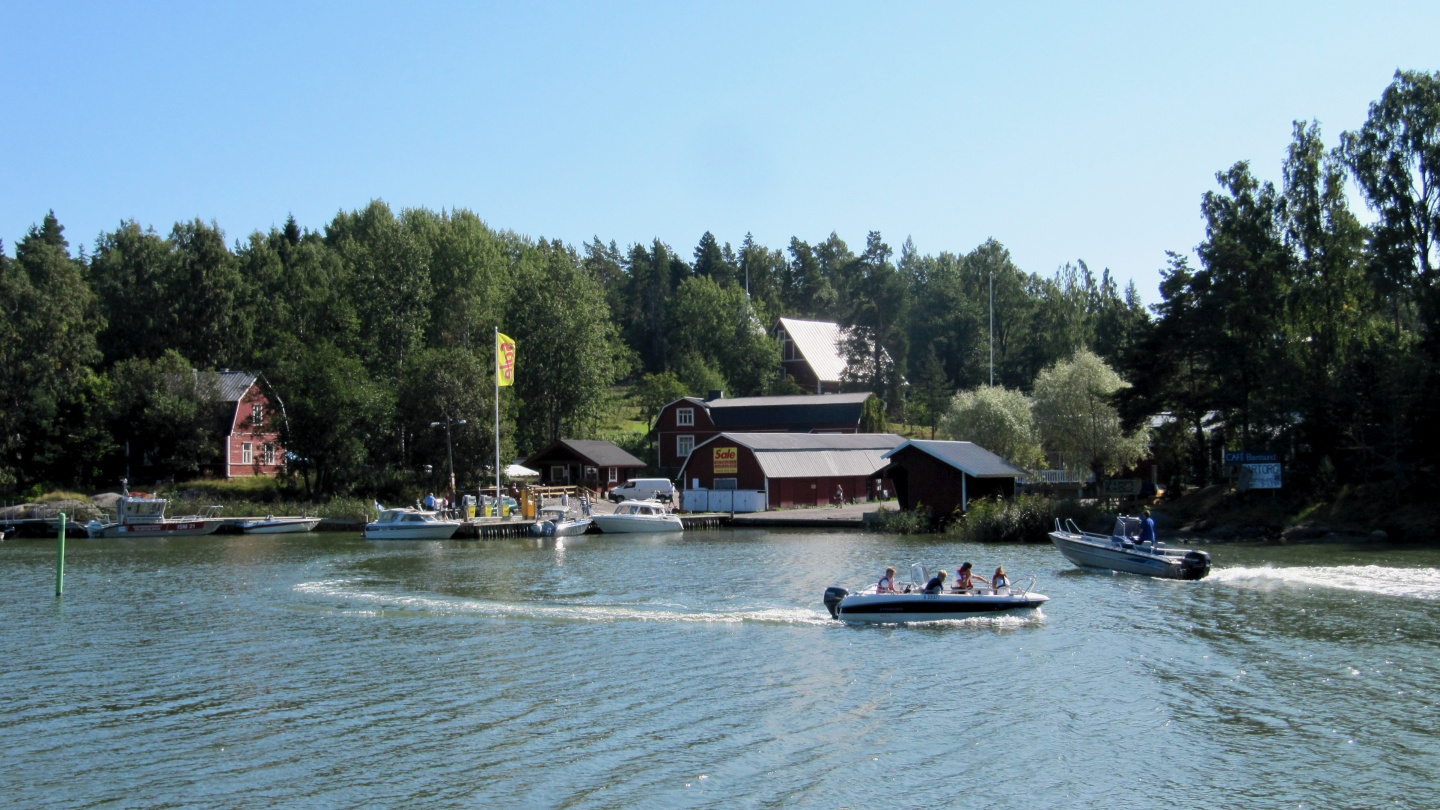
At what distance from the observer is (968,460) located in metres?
54.3

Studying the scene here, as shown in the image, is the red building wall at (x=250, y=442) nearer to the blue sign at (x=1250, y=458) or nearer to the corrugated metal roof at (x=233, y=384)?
the corrugated metal roof at (x=233, y=384)

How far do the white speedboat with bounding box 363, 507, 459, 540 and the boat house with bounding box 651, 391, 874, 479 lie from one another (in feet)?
97.8

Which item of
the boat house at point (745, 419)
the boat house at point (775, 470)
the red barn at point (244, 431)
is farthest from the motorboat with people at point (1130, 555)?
the red barn at point (244, 431)

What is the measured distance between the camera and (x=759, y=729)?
17297mm

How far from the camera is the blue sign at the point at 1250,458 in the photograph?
166 feet

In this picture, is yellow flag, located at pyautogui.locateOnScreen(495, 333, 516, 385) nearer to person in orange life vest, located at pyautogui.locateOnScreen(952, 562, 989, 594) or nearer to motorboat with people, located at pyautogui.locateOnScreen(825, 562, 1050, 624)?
motorboat with people, located at pyautogui.locateOnScreen(825, 562, 1050, 624)

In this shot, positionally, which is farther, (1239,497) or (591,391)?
(591,391)

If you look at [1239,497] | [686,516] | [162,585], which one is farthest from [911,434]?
[162,585]

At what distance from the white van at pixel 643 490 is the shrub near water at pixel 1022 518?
83.4 feet

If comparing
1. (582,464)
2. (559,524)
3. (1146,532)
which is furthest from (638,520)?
(1146,532)

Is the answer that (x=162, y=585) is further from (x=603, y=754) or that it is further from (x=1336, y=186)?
(x=1336, y=186)

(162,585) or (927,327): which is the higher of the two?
(927,327)

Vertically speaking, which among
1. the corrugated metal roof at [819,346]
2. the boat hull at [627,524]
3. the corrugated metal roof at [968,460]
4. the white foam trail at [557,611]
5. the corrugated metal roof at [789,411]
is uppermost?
the corrugated metal roof at [819,346]

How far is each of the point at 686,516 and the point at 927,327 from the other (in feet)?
155
